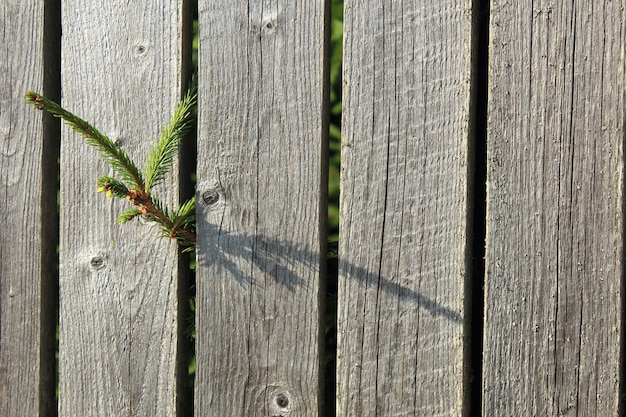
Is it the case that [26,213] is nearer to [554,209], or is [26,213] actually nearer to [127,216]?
[127,216]

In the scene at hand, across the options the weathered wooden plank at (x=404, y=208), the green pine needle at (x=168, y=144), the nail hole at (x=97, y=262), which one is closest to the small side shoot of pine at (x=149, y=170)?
the green pine needle at (x=168, y=144)

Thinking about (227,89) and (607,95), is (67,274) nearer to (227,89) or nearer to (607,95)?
(227,89)

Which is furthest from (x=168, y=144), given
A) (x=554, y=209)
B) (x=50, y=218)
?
(x=554, y=209)

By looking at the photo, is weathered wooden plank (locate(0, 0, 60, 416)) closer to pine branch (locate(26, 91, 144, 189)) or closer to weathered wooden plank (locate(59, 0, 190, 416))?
weathered wooden plank (locate(59, 0, 190, 416))

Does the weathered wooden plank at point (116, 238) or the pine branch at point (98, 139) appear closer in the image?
the pine branch at point (98, 139)

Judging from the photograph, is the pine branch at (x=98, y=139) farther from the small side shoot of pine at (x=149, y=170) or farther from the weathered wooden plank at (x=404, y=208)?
the weathered wooden plank at (x=404, y=208)

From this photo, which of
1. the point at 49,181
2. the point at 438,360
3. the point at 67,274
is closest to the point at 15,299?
the point at 67,274
